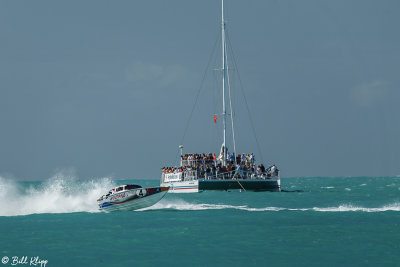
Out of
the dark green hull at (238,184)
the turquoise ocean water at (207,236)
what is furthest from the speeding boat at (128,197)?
the dark green hull at (238,184)

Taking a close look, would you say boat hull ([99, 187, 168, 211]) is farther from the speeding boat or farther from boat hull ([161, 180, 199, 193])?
boat hull ([161, 180, 199, 193])

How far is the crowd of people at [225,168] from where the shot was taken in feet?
217

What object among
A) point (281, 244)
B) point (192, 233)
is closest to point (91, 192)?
point (192, 233)

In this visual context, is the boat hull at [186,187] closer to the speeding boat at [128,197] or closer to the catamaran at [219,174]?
the catamaran at [219,174]

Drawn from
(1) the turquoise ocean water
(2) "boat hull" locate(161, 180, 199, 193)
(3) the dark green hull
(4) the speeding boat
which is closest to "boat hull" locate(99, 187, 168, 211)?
(4) the speeding boat

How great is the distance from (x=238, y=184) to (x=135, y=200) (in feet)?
83.8

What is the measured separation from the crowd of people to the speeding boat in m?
24.2

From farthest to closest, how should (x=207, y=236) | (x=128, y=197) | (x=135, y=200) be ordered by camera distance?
(x=135, y=200)
(x=128, y=197)
(x=207, y=236)

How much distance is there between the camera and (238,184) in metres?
64.9

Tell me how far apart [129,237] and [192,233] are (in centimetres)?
352

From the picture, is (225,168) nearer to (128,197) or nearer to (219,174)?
(219,174)

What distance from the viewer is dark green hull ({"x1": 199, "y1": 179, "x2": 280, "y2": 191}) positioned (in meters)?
64.1

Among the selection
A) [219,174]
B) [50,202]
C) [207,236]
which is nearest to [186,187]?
[219,174]

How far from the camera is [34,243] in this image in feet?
90.5
